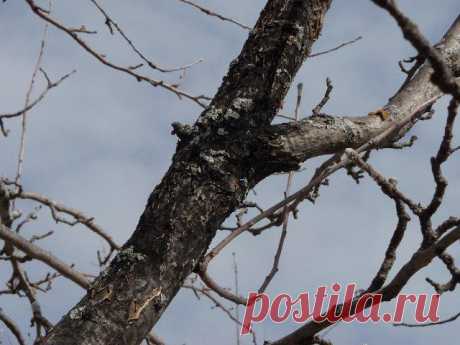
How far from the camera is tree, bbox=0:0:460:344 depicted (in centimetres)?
137

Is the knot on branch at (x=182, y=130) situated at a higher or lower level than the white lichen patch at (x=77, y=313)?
higher

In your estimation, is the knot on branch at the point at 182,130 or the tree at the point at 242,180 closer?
the tree at the point at 242,180

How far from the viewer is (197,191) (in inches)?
59.9

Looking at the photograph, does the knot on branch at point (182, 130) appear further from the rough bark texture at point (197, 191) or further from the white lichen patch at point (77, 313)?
the white lichen patch at point (77, 313)

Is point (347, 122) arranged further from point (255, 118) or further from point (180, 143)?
point (180, 143)

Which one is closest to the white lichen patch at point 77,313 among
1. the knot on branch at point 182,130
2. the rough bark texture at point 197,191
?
the rough bark texture at point 197,191

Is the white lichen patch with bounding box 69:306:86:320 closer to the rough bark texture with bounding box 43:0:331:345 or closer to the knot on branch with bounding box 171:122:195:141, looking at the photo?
the rough bark texture with bounding box 43:0:331:345

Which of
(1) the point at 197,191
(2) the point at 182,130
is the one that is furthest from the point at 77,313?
(2) the point at 182,130

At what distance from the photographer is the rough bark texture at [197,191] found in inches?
56.3

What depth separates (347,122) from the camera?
1.75 metres

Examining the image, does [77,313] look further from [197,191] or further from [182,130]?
[182,130]

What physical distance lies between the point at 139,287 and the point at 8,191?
4.97 ft

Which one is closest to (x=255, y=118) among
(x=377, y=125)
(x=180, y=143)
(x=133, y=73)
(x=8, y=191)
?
(x=180, y=143)

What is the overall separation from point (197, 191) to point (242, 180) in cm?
11
